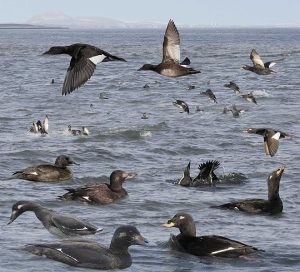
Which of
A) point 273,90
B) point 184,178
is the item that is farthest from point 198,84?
point 184,178

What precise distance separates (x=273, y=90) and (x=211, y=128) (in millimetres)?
15075

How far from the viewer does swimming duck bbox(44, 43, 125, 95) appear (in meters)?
13.8

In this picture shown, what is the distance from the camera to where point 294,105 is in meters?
37.4

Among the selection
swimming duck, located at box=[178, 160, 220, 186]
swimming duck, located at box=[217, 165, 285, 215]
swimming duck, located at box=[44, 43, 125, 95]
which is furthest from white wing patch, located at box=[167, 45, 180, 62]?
swimming duck, located at box=[44, 43, 125, 95]

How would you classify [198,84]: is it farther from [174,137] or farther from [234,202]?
[234,202]

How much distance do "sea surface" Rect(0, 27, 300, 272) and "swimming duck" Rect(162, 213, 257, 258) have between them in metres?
0.12

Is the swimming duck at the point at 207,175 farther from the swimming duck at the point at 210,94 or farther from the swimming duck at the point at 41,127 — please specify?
the swimming duck at the point at 210,94

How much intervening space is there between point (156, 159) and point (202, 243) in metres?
9.99

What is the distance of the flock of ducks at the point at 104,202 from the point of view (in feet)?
40.4

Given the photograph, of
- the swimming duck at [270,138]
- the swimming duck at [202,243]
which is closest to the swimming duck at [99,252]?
the swimming duck at [202,243]

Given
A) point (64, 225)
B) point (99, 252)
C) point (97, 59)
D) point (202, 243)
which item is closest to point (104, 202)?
point (64, 225)

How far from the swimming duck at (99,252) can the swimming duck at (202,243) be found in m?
1.47

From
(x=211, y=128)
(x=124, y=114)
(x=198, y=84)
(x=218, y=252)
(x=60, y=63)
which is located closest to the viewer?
(x=218, y=252)

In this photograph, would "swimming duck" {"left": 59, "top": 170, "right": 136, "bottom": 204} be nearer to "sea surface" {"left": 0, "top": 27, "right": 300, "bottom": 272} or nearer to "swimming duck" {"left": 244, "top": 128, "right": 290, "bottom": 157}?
"sea surface" {"left": 0, "top": 27, "right": 300, "bottom": 272}
